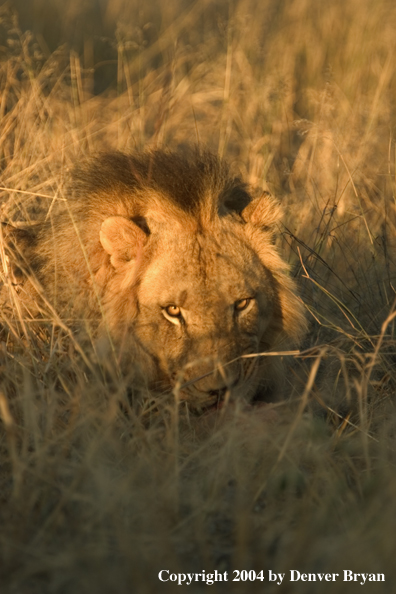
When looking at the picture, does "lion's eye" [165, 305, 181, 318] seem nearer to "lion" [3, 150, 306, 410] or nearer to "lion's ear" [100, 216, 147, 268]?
"lion" [3, 150, 306, 410]

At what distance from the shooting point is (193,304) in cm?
357

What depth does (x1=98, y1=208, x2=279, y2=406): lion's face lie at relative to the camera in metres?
3.53

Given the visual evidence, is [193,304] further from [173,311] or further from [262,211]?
[262,211]

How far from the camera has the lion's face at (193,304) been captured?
3.53m

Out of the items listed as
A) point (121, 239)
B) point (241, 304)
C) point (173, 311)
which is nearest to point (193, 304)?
point (173, 311)

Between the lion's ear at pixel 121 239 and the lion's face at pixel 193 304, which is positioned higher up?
the lion's ear at pixel 121 239

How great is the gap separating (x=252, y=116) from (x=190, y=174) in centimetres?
402

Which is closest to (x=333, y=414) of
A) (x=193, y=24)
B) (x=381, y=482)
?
(x=381, y=482)

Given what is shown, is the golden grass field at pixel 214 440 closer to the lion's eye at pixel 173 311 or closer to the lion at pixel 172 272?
the lion at pixel 172 272

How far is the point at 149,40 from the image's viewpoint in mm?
10750

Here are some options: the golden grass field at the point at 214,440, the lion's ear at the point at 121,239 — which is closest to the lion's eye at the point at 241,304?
the golden grass field at the point at 214,440

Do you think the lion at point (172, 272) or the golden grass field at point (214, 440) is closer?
the golden grass field at point (214, 440)

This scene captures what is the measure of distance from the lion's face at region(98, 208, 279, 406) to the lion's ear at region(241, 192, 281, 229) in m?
0.24

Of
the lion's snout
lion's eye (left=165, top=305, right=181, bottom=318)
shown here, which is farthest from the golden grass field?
lion's eye (left=165, top=305, right=181, bottom=318)
